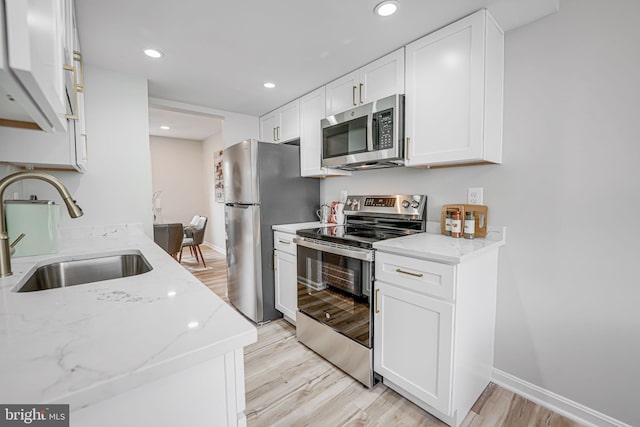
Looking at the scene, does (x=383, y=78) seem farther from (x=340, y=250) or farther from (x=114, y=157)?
(x=114, y=157)

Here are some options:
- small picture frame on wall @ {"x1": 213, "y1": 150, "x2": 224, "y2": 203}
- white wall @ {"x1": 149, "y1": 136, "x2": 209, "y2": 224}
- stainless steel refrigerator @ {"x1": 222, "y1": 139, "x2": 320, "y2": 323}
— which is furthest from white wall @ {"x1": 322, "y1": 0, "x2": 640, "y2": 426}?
white wall @ {"x1": 149, "y1": 136, "x2": 209, "y2": 224}

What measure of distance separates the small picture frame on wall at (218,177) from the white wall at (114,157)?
2.94m

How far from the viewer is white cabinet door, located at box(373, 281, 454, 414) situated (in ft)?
4.49

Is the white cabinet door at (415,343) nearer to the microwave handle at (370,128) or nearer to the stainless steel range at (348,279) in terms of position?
the stainless steel range at (348,279)

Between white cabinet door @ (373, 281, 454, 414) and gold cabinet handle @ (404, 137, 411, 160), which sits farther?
gold cabinet handle @ (404, 137, 411, 160)

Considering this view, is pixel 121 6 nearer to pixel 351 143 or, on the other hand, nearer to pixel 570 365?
pixel 351 143

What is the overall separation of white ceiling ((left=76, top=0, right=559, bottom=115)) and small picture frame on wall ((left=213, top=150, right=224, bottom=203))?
9.61 feet

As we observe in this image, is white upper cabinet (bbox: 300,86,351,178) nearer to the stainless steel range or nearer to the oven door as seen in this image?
the stainless steel range

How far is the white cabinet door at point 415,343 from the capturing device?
4.49 feet

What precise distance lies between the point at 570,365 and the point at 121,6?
10.2 feet

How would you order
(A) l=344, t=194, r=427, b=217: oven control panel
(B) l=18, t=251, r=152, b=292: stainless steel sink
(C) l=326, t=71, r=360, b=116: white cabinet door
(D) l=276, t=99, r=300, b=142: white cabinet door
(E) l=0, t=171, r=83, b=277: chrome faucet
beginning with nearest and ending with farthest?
(E) l=0, t=171, r=83, b=277: chrome faucet
(B) l=18, t=251, r=152, b=292: stainless steel sink
(A) l=344, t=194, r=427, b=217: oven control panel
(C) l=326, t=71, r=360, b=116: white cabinet door
(D) l=276, t=99, r=300, b=142: white cabinet door

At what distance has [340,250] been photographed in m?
1.81

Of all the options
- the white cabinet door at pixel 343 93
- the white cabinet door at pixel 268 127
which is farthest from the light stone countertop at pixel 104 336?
the white cabinet door at pixel 268 127

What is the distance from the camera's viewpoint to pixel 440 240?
5.59 ft
